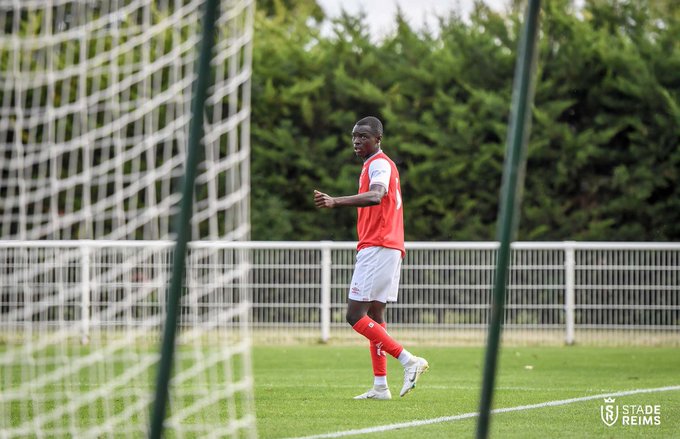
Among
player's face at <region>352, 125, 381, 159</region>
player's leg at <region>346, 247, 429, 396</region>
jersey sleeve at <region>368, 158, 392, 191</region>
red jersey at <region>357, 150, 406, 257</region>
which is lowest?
player's leg at <region>346, 247, 429, 396</region>

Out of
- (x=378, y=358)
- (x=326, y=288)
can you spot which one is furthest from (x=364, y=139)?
(x=326, y=288)

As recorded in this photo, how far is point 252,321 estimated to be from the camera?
15.4 meters

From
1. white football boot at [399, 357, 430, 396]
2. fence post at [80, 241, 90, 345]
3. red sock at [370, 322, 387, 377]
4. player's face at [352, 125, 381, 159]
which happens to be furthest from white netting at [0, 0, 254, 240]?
white football boot at [399, 357, 430, 396]

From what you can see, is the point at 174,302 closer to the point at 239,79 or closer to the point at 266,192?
the point at 239,79

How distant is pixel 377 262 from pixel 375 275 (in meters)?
0.10

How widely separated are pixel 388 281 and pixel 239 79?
2.87m

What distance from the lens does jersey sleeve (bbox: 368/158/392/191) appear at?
805cm

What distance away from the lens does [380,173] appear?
8.09 m

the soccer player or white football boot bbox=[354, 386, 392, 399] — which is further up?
the soccer player

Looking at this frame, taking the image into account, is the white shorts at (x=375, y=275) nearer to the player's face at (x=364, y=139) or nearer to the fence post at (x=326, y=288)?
the player's face at (x=364, y=139)

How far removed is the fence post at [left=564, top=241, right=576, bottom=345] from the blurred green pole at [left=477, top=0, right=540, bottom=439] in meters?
11.4

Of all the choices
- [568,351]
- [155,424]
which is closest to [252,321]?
[568,351]

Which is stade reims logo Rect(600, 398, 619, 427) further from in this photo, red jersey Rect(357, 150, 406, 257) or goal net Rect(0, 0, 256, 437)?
goal net Rect(0, 0, 256, 437)

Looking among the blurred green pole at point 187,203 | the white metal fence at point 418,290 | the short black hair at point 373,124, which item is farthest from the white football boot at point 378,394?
the white metal fence at point 418,290
